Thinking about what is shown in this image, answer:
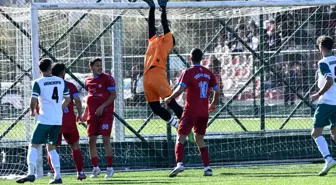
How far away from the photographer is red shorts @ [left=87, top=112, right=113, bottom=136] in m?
15.4

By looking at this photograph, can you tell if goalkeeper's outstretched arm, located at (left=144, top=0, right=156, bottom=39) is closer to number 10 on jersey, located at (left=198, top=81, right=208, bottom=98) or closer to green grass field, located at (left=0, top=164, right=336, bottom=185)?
number 10 on jersey, located at (left=198, top=81, right=208, bottom=98)

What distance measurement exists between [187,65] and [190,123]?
12.1ft

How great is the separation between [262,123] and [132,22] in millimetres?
3306

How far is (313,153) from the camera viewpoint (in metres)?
17.6

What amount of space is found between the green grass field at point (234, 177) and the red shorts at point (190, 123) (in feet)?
2.43

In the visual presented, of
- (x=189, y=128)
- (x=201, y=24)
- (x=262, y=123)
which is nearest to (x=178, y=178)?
(x=189, y=128)

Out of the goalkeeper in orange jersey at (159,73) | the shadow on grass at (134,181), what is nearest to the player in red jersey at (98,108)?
the goalkeeper in orange jersey at (159,73)

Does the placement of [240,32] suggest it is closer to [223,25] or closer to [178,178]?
[223,25]

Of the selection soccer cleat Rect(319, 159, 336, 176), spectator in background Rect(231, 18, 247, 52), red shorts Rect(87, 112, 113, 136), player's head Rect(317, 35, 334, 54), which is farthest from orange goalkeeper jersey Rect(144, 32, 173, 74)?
spectator in background Rect(231, 18, 247, 52)

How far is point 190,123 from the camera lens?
15.0 m

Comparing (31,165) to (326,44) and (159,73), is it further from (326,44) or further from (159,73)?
(326,44)

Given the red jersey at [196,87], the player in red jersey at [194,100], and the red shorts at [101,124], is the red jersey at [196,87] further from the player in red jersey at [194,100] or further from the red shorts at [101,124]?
the red shorts at [101,124]

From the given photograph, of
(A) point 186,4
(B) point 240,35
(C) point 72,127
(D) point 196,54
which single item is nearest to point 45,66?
(C) point 72,127

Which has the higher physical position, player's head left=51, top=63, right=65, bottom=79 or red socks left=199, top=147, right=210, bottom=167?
player's head left=51, top=63, right=65, bottom=79
